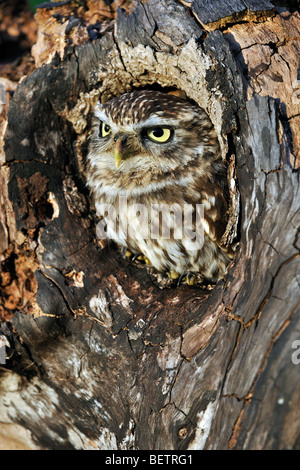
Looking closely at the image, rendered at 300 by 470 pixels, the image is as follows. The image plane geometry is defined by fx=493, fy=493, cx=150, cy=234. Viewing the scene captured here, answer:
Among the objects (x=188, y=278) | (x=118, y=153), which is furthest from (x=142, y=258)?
(x=118, y=153)

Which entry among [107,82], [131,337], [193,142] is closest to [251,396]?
[131,337]

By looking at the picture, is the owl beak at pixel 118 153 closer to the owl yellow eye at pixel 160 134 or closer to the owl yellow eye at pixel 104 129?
the owl yellow eye at pixel 160 134

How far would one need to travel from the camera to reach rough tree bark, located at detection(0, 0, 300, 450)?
2.01 meters

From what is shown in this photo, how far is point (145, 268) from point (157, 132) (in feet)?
2.70

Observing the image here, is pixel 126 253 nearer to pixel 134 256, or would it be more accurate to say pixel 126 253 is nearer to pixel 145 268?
pixel 134 256

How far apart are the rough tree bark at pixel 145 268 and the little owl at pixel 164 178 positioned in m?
0.16

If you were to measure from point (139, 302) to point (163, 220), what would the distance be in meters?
0.50

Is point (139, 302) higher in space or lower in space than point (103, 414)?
higher

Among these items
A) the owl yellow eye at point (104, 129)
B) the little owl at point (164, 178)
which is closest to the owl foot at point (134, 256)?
the little owl at point (164, 178)

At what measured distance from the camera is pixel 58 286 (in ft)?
9.08

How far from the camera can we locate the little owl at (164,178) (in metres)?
2.76

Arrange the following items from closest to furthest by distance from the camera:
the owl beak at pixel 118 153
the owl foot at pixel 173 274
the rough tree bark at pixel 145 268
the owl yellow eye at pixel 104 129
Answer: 1. the rough tree bark at pixel 145 268
2. the owl beak at pixel 118 153
3. the owl yellow eye at pixel 104 129
4. the owl foot at pixel 173 274

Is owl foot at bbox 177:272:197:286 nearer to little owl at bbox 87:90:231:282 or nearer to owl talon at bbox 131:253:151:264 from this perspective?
little owl at bbox 87:90:231:282

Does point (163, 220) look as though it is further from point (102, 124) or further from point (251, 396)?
point (251, 396)
